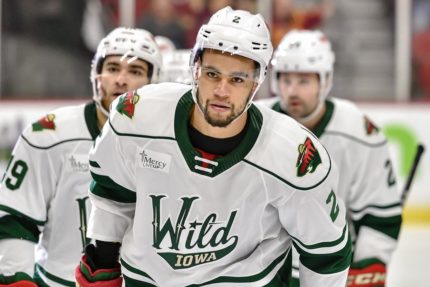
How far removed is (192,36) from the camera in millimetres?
6660

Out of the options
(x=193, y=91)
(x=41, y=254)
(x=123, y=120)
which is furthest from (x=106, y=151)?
(x=41, y=254)

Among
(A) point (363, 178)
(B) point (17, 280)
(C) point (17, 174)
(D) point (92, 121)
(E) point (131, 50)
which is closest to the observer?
(B) point (17, 280)

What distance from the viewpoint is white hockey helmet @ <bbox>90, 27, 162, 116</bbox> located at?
9.95 feet

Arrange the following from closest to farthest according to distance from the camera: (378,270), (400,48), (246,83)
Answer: (246,83)
(378,270)
(400,48)

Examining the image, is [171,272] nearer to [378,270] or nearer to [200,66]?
[200,66]

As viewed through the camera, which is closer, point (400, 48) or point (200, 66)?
point (200, 66)

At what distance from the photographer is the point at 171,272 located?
236cm

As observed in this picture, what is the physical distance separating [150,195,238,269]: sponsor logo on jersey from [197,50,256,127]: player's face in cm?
21

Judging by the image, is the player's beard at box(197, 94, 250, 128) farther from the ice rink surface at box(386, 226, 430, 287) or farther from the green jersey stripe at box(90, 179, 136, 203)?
the ice rink surface at box(386, 226, 430, 287)

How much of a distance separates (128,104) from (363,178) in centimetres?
121

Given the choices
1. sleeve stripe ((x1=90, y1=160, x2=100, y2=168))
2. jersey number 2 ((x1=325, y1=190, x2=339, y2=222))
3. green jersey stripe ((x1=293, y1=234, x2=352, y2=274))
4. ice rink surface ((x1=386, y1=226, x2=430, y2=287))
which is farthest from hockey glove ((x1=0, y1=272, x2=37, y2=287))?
ice rink surface ((x1=386, y1=226, x2=430, y2=287))

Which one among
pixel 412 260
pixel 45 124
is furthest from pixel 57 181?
pixel 412 260

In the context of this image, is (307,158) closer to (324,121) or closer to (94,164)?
(94,164)

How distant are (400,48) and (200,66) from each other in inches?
174
